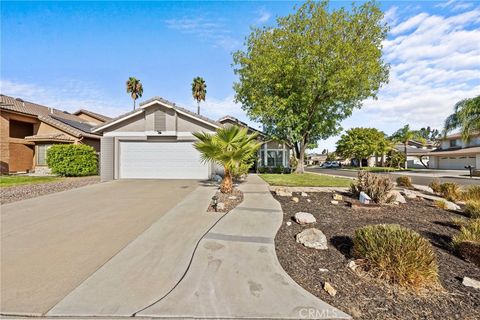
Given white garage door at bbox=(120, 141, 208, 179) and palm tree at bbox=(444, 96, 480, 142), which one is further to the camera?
palm tree at bbox=(444, 96, 480, 142)

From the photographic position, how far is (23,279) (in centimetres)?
319

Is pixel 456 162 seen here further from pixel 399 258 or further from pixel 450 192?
pixel 399 258

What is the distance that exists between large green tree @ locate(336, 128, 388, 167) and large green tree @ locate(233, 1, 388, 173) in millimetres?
26386

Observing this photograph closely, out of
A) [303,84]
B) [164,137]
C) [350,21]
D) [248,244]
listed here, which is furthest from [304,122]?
[248,244]

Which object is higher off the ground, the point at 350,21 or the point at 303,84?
the point at 350,21

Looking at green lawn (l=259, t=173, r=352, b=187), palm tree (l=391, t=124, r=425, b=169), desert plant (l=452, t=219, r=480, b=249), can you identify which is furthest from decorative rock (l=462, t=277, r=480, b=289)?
palm tree (l=391, t=124, r=425, b=169)

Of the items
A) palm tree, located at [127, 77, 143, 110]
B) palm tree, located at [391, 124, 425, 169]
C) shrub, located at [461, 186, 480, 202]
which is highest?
palm tree, located at [127, 77, 143, 110]

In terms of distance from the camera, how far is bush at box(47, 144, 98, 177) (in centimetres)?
1514

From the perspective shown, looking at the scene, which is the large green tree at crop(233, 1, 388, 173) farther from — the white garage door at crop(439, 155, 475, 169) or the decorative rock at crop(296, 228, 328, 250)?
the white garage door at crop(439, 155, 475, 169)

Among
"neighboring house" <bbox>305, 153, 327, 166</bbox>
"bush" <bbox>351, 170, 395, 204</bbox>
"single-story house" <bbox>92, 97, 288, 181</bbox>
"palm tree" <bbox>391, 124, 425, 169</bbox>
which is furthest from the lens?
"neighboring house" <bbox>305, 153, 327, 166</bbox>

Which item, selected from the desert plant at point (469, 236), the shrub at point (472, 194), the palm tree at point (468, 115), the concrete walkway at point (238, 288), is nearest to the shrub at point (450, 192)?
the shrub at point (472, 194)

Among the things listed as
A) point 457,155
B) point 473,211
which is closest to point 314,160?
point 457,155

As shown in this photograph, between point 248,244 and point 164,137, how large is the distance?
38.0 feet

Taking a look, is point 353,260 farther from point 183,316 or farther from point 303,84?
point 303,84
